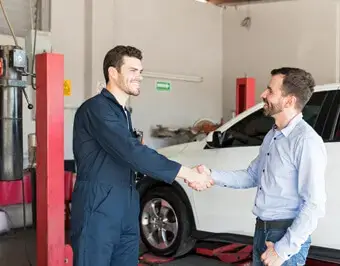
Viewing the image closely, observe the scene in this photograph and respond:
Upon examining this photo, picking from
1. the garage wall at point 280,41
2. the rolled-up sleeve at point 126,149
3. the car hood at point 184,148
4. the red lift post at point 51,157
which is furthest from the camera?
the garage wall at point 280,41

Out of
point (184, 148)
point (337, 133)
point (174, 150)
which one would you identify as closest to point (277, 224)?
point (337, 133)

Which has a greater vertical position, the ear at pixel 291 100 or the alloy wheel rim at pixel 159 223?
the ear at pixel 291 100

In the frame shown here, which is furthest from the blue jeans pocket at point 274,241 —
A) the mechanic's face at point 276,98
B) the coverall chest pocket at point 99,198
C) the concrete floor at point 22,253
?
the concrete floor at point 22,253

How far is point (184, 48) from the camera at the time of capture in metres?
10.1

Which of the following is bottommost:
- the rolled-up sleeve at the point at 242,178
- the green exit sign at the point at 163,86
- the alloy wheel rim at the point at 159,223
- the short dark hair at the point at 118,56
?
the alloy wheel rim at the point at 159,223

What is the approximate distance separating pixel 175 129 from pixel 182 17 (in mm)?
2165

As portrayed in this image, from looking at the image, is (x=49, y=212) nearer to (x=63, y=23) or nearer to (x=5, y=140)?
(x=5, y=140)

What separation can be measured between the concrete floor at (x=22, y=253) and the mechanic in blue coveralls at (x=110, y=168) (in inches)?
84.7

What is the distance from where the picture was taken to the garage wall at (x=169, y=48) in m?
8.58

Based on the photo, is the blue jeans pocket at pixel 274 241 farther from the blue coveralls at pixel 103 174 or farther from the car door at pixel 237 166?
the car door at pixel 237 166

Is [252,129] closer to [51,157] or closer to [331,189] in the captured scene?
[331,189]

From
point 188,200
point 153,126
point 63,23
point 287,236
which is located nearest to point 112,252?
point 287,236

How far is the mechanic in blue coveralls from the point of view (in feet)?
8.68

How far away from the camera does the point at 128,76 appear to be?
2805mm
